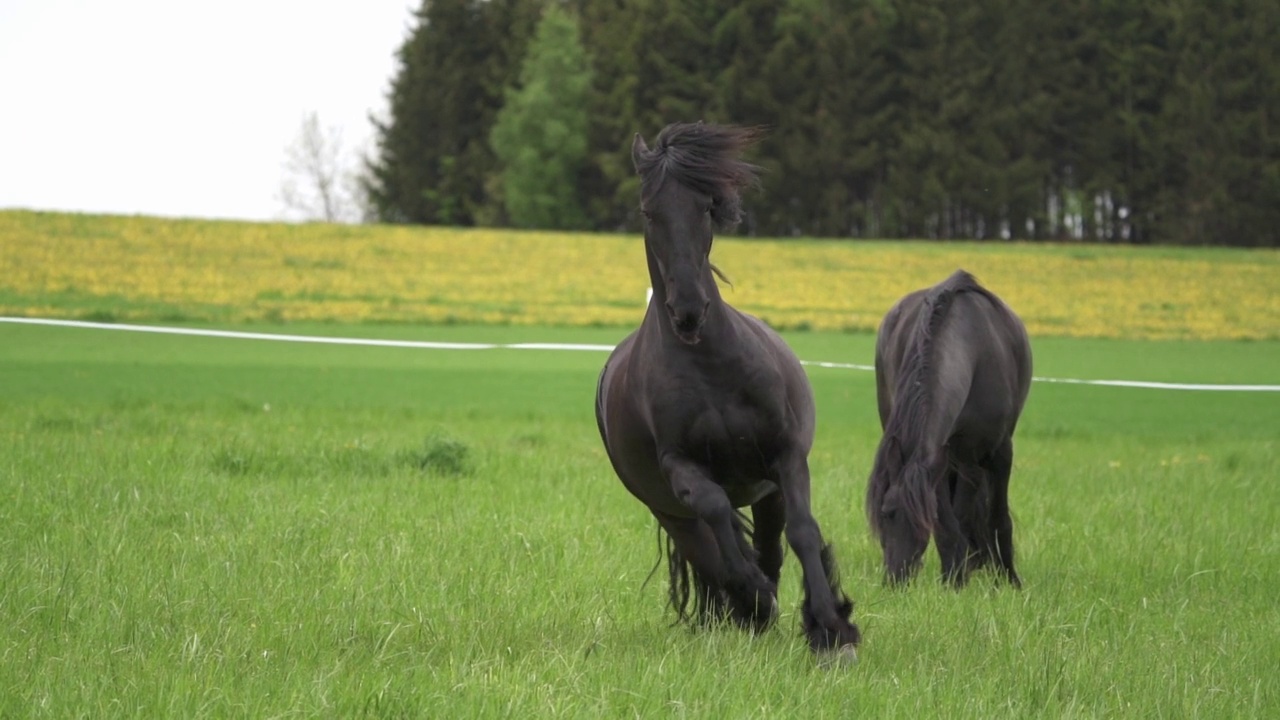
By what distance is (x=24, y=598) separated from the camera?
17.8ft

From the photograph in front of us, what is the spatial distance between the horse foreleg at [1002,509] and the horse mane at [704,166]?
3104 millimetres

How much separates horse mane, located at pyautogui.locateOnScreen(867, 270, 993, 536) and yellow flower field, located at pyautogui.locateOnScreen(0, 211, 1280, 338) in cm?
2253

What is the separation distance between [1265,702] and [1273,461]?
9.90 metres

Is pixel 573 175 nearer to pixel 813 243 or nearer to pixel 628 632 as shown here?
pixel 813 243

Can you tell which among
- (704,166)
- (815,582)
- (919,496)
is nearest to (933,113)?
(919,496)

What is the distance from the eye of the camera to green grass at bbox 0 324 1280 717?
4348 mm

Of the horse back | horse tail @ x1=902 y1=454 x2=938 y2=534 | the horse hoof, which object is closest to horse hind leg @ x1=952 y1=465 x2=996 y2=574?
the horse back

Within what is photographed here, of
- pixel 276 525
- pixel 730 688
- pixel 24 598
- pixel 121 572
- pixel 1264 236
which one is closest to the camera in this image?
pixel 730 688

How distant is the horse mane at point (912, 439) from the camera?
668 cm

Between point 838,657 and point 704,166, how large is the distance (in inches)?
70.6

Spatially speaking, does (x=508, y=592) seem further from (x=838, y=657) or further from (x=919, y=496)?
(x=919, y=496)

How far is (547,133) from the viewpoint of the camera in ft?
251

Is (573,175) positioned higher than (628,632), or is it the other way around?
(573,175)

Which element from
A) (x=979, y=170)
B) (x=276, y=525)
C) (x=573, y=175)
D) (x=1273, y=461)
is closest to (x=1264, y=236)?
(x=979, y=170)
